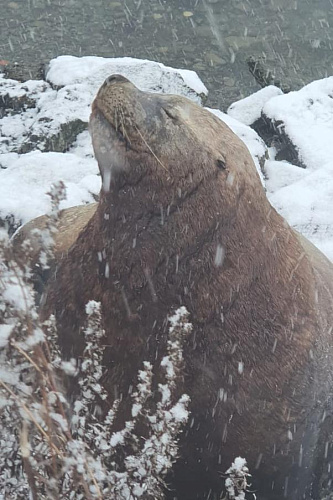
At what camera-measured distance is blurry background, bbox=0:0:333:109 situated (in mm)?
8922

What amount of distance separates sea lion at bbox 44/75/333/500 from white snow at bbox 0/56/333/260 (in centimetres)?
169

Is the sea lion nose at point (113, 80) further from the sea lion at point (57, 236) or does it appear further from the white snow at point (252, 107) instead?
the white snow at point (252, 107)

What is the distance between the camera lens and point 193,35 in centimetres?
962

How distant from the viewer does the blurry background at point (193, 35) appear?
892 cm

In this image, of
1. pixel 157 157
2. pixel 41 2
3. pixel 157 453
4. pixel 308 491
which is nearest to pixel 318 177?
pixel 308 491

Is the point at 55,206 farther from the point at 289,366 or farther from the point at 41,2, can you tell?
the point at 41,2

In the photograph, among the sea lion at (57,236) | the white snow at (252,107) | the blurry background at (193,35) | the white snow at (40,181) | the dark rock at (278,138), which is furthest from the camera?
the blurry background at (193,35)

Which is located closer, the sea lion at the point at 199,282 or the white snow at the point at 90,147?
the sea lion at the point at 199,282

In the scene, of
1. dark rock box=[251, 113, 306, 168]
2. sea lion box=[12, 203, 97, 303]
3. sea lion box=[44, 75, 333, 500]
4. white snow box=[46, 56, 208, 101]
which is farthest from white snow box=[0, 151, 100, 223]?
dark rock box=[251, 113, 306, 168]

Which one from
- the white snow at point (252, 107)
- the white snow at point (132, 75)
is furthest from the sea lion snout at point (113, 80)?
the white snow at point (252, 107)

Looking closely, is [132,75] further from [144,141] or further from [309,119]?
[144,141]

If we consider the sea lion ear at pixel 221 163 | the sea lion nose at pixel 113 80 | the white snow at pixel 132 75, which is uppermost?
the white snow at pixel 132 75

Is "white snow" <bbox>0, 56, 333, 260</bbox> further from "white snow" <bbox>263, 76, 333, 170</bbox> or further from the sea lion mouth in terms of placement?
the sea lion mouth

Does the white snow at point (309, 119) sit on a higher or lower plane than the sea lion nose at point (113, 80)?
lower
